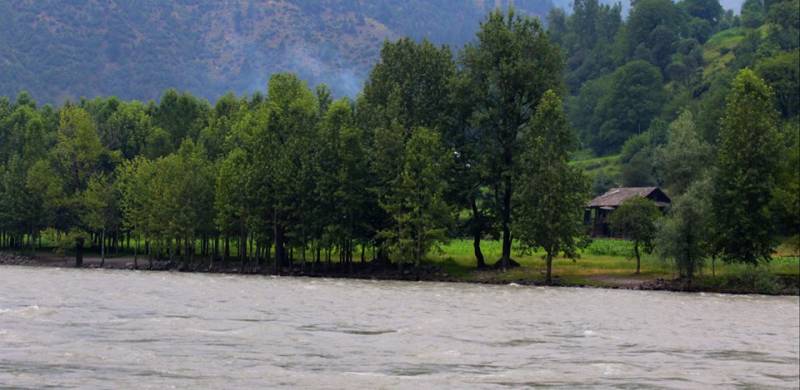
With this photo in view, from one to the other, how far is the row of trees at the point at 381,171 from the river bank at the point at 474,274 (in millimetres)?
2069

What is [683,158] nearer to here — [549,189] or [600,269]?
[600,269]

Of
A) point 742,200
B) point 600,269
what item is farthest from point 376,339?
point 600,269

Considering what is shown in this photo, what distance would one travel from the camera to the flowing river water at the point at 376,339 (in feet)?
114

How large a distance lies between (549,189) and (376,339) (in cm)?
5437

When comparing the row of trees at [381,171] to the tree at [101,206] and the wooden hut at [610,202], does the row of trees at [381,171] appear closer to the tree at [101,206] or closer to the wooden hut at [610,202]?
the tree at [101,206]

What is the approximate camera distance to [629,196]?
139 metres

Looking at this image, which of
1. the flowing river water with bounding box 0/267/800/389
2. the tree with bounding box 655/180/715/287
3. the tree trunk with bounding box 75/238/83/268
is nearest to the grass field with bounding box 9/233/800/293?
the tree with bounding box 655/180/715/287

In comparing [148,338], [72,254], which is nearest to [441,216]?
[72,254]

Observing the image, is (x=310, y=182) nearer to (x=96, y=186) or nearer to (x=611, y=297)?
(x=96, y=186)

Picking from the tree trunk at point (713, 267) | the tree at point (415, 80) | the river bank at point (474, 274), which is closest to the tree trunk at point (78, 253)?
the river bank at point (474, 274)

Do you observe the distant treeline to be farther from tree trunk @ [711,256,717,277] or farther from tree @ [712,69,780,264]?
tree trunk @ [711,256,717,277]

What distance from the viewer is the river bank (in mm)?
91562

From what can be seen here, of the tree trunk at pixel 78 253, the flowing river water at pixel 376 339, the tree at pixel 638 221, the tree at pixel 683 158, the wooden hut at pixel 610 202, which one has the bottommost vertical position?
the flowing river water at pixel 376 339

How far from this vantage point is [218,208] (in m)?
113
